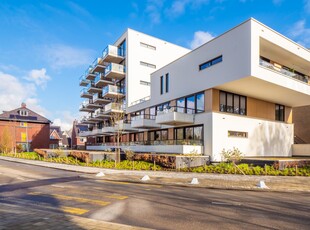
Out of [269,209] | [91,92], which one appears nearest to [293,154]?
[269,209]

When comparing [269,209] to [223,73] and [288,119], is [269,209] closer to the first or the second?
[223,73]

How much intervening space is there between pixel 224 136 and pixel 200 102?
407 cm

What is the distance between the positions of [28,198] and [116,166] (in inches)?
491

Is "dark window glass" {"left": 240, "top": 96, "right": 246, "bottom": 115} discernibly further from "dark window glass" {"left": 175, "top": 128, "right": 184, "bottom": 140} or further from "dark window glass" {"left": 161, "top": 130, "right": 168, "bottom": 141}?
"dark window glass" {"left": 161, "top": 130, "right": 168, "bottom": 141}

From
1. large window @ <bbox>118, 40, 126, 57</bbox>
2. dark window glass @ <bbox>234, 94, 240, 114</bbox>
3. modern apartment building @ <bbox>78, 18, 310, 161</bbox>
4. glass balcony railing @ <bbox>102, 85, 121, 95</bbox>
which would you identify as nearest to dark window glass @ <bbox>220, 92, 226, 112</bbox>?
modern apartment building @ <bbox>78, 18, 310, 161</bbox>

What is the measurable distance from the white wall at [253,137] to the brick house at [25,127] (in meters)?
48.5

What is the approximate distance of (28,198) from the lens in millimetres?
8961

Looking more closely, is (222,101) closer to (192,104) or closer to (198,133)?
(192,104)

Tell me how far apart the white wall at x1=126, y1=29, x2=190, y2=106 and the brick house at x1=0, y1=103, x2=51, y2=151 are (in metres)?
32.6

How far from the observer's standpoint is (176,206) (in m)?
8.00

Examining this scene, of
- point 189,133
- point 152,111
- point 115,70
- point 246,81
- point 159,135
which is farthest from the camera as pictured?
point 115,70

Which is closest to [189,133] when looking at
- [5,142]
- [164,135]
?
[164,135]

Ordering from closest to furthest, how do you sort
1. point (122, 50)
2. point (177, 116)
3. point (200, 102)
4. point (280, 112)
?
point (177, 116), point (200, 102), point (280, 112), point (122, 50)

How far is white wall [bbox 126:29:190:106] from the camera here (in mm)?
37594
